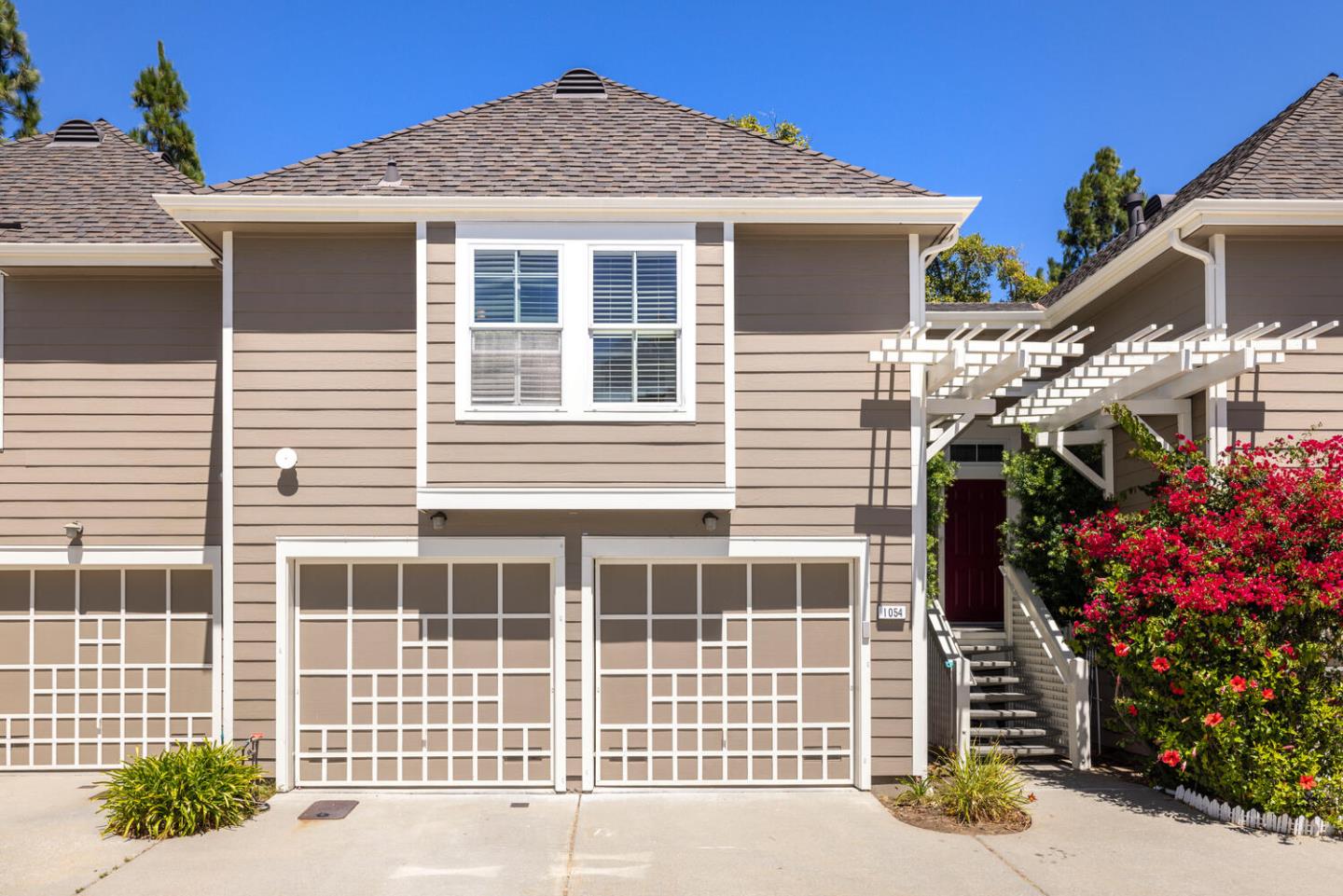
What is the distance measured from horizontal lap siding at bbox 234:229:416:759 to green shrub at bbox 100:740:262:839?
2.38 ft

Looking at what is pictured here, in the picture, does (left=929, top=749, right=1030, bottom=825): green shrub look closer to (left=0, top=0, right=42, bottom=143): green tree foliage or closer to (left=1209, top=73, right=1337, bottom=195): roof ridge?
(left=1209, top=73, right=1337, bottom=195): roof ridge

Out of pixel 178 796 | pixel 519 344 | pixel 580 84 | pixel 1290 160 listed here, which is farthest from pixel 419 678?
pixel 1290 160

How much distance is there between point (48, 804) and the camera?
783cm

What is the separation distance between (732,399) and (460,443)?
208 cm

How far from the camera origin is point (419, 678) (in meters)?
A: 8.26

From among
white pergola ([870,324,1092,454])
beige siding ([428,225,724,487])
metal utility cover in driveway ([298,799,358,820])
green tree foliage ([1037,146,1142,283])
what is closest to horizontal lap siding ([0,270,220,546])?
beige siding ([428,225,724,487])

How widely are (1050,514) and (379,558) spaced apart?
6.25 metres

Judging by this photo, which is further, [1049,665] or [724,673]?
[1049,665]

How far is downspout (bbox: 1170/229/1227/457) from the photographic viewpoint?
830cm

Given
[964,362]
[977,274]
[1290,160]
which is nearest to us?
[964,362]

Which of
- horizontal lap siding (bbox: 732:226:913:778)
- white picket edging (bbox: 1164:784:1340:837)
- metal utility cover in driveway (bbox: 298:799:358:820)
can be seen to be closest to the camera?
white picket edging (bbox: 1164:784:1340:837)

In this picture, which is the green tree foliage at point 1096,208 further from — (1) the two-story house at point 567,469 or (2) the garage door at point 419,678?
(2) the garage door at point 419,678

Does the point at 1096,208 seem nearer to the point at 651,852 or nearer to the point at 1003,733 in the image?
the point at 1003,733

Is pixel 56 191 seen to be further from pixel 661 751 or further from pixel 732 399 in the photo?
pixel 661 751
